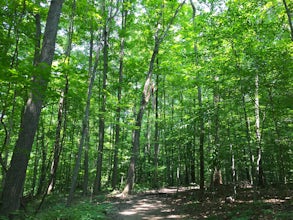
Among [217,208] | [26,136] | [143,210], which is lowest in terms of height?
[143,210]

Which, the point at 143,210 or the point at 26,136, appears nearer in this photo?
the point at 26,136

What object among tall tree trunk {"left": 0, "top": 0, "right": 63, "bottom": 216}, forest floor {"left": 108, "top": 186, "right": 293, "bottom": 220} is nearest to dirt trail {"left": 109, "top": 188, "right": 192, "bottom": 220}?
forest floor {"left": 108, "top": 186, "right": 293, "bottom": 220}

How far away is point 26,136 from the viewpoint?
18.6ft

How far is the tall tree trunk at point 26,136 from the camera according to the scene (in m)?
5.19

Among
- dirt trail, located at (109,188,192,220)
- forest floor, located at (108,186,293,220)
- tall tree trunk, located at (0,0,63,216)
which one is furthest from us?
dirt trail, located at (109,188,192,220)

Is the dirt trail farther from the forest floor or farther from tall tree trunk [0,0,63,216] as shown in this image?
tall tree trunk [0,0,63,216]

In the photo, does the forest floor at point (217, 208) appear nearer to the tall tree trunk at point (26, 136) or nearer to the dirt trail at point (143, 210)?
the dirt trail at point (143, 210)

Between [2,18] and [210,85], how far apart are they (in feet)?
23.6

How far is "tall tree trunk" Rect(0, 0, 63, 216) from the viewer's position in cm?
519

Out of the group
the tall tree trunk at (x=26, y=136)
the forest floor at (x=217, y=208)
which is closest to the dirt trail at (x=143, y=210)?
the forest floor at (x=217, y=208)

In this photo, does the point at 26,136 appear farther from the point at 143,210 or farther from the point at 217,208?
the point at 217,208

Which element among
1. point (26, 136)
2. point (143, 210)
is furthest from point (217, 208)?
point (26, 136)

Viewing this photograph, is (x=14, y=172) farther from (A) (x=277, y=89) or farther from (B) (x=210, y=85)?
(A) (x=277, y=89)

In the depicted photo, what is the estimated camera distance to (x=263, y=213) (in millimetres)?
6305
